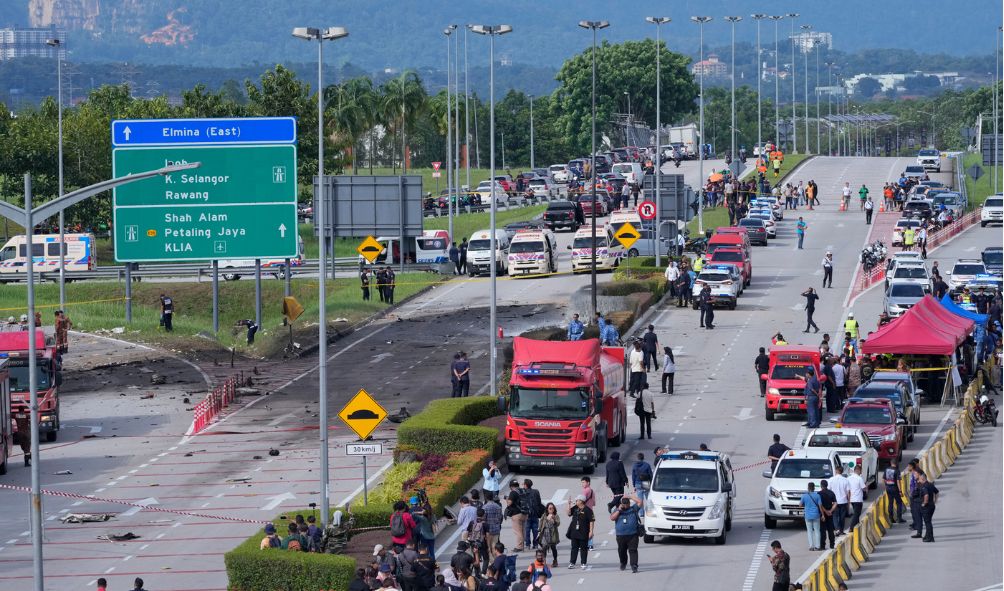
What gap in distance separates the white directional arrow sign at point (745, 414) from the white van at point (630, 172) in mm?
61980

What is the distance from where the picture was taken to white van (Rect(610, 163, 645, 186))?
11153cm

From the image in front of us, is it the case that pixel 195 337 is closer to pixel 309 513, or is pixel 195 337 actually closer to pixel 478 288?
pixel 478 288

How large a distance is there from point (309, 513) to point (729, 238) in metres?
40.4

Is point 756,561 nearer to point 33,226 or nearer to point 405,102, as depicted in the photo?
point 33,226

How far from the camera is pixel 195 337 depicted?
2405 inches

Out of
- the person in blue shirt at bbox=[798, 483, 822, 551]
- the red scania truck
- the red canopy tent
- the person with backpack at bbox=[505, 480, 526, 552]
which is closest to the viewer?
the person in blue shirt at bbox=[798, 483, 822, 551]

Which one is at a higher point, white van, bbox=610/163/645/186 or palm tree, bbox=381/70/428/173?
palm tree, bbox=381/70/428/173

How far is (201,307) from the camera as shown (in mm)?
73000

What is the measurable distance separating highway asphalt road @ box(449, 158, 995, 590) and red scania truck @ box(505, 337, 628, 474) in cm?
71

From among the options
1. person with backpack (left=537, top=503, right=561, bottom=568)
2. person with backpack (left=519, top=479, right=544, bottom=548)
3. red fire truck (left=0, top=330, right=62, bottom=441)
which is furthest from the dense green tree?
person with backpack (left=537, top=503, right=561, bottom=568)

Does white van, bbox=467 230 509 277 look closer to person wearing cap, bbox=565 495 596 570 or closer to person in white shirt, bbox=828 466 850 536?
person in white shirt, bbox=828 466 850 536

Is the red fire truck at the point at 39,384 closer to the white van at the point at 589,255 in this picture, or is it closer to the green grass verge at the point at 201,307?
the green grass verge at the point at 201,307

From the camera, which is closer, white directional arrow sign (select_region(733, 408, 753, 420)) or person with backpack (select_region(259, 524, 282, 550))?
person with backpack (select_region(259, 524, 282, 550))

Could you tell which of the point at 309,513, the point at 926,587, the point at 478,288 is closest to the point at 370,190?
the point at 478,288
